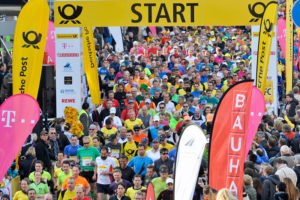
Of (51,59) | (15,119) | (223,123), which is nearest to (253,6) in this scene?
(51,59)

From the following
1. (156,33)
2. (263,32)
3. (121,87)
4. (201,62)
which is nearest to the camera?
(263,32)

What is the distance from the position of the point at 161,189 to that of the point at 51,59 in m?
9.50

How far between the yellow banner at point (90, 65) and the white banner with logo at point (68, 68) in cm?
64

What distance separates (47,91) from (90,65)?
4.65 ft

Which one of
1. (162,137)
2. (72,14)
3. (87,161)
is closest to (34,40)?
(87,161)

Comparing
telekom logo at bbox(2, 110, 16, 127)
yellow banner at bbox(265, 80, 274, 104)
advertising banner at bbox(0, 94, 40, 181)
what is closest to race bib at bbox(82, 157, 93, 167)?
advertising banner at bbox(0, 94, 40, 181)

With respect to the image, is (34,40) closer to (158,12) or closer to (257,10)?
(158,12)

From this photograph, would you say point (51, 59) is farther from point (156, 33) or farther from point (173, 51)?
point (156, 33)

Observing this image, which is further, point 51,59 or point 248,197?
point 51,59

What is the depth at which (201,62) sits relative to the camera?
2644cm

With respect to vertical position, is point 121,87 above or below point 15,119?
above

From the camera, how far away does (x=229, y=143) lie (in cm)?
944

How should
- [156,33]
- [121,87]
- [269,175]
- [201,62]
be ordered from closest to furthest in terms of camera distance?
[269,175] < [121,87] < [201,62] < [156,33]

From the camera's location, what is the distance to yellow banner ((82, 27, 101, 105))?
851 inches
